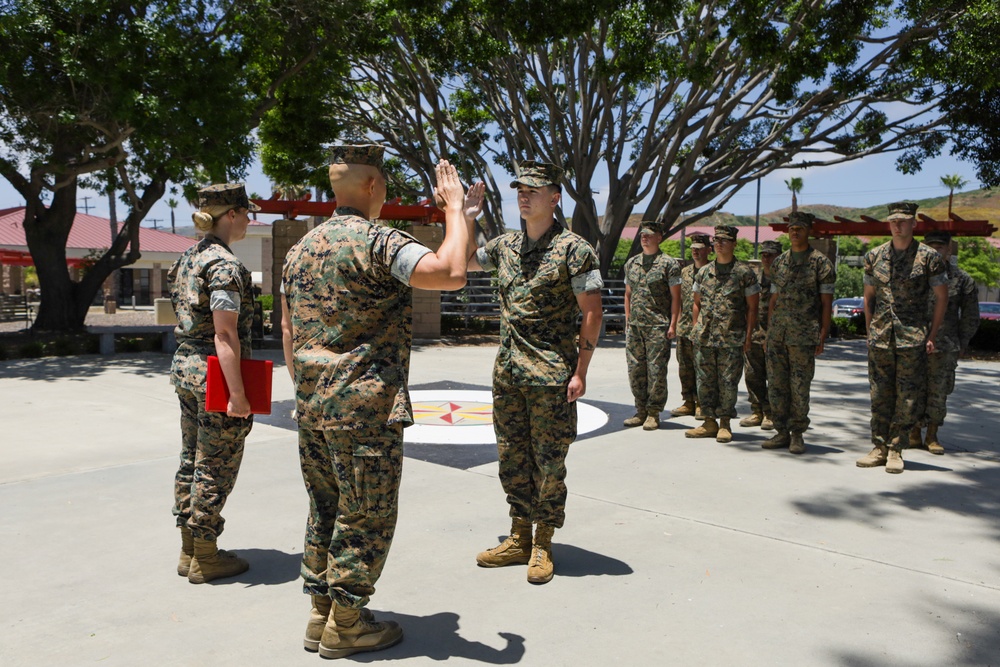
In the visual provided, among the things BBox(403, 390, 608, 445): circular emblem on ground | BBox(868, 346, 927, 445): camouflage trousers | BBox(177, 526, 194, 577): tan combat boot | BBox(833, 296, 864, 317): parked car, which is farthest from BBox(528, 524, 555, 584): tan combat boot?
BBox(833, 296, 864, 317): parked car

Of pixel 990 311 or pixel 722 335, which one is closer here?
pixel 722 335

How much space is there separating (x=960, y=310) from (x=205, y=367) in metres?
6.77

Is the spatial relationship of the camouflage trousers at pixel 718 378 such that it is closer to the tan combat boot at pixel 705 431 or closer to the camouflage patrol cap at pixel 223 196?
the tan combat boot at pixel 705 431

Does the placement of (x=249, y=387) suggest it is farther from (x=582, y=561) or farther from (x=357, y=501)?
(x=582, y=561)

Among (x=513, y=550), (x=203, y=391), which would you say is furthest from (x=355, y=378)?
(x=513, y=550)

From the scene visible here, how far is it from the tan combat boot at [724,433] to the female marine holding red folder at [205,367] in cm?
457

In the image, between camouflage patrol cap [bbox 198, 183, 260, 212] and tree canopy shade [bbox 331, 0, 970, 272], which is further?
tree canopy shade [bbox 331, 0, 970, 272]

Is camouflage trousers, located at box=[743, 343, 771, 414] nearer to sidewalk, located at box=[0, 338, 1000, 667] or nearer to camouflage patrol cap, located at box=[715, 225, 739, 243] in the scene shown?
sidewalk, located at box=[0, 338, 1000, 667]

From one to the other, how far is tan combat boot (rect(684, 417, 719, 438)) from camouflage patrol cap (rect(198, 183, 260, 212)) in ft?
15.8

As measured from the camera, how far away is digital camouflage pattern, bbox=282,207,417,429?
10.2 ft

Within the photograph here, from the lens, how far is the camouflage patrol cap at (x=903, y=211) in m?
6.29

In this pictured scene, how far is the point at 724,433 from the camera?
743 cm

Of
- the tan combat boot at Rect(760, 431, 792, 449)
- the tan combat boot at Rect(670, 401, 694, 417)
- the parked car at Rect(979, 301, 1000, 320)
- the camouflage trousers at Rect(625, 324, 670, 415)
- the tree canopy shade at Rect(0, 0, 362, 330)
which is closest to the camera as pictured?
the tan combat boot at Rect(760, 431, 792, 449)

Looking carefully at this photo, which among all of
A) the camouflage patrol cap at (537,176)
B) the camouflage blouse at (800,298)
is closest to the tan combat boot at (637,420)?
the camouflage blouse at (800,298)
